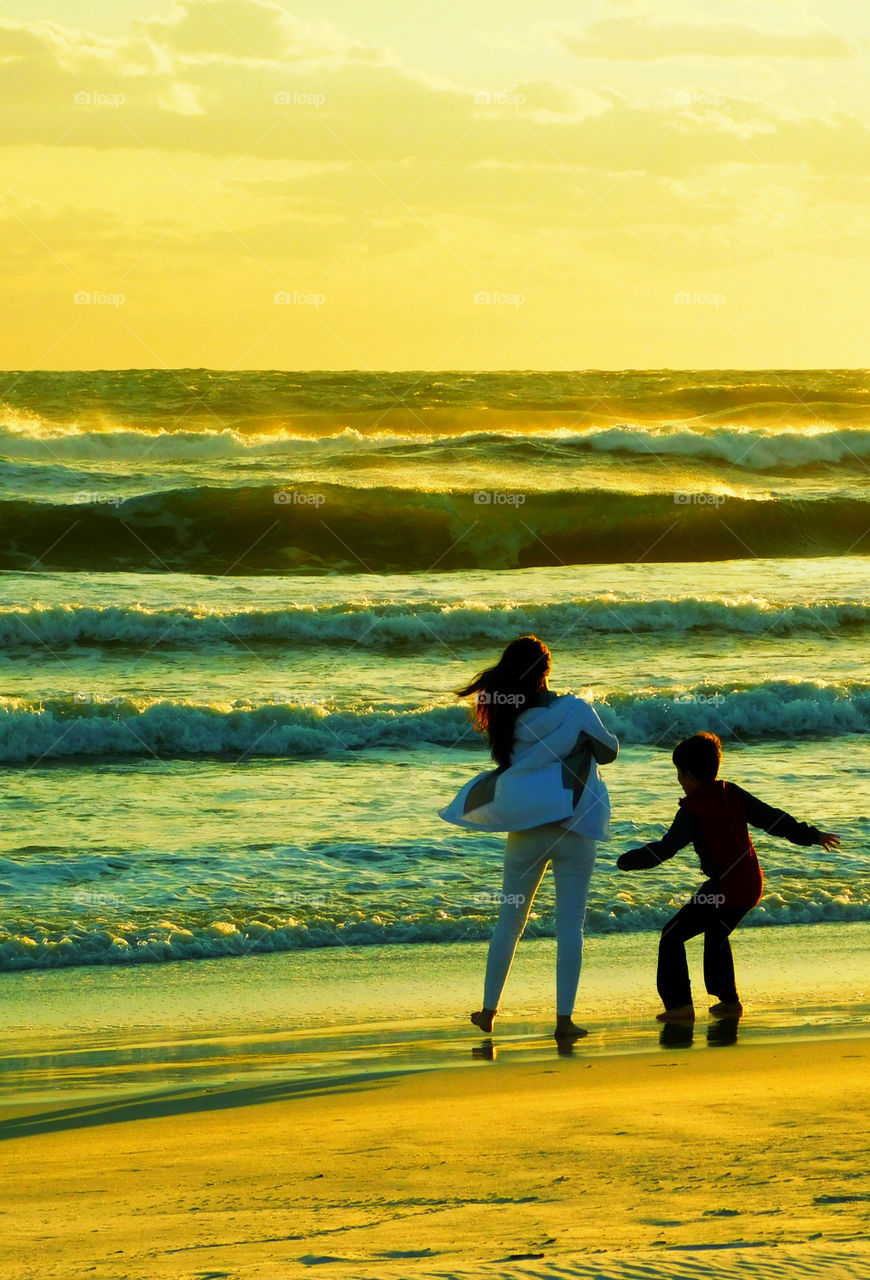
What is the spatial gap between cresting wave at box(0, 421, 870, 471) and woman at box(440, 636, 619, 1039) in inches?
1061

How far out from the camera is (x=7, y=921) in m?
6.37

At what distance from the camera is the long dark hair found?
4.79 meters

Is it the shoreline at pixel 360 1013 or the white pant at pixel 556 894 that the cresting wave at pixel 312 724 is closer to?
the shoreline at pixel 360 1013

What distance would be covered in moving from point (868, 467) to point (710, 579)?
672 inches

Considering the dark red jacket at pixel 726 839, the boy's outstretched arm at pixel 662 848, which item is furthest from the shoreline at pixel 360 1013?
the boy's outstretched arm at pixel 662 848

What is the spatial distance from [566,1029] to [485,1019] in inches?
11.1

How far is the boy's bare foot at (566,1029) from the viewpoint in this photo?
485cm

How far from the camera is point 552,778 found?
15.7 feet

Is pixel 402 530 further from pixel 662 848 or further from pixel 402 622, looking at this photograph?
pixel 662 848

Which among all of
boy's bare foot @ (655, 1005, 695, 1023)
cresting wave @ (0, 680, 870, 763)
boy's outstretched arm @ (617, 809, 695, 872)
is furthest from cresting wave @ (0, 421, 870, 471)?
boy's bare foot @ (655, 1005, 695, 1023)

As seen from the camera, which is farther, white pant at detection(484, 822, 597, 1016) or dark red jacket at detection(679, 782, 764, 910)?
dark red jacket at detection(679, 782, 764, 910)

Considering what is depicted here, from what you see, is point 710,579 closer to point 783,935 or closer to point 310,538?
point 310,538

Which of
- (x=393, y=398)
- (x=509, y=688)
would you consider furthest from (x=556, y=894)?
(x=393, y=398)

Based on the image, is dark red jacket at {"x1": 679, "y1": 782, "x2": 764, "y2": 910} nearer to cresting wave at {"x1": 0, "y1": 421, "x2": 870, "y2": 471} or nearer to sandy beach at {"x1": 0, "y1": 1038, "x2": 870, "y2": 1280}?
sandy beach at {"x1": 0, "y1": 1038, "x2": 870, "y2": 1280}
